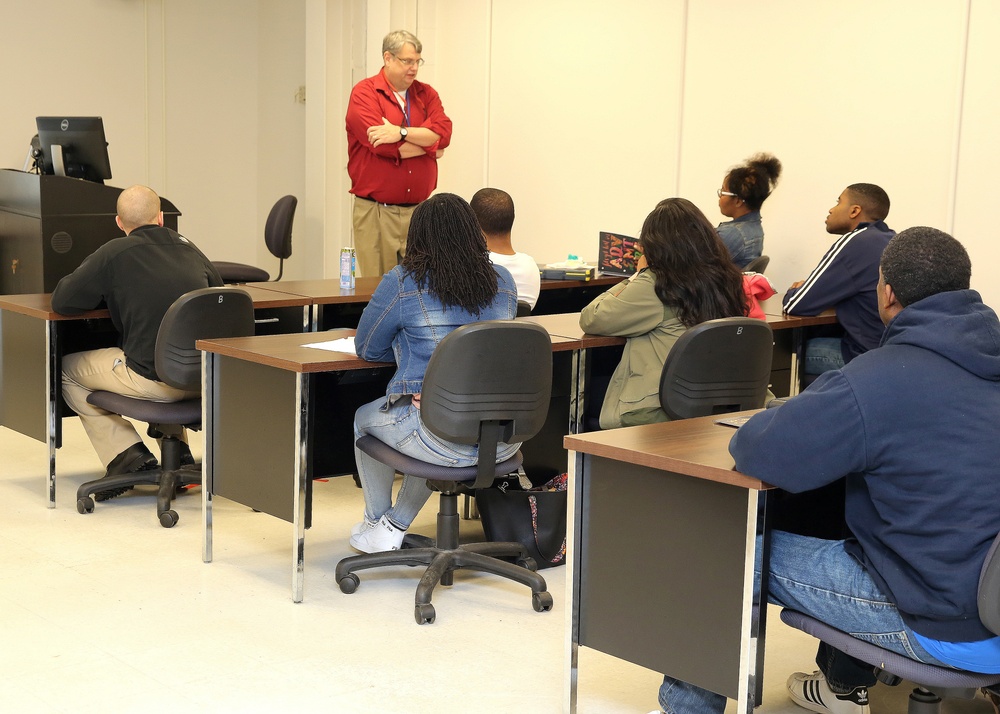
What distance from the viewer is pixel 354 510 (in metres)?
4.55

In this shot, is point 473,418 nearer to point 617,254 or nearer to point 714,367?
point 714,367

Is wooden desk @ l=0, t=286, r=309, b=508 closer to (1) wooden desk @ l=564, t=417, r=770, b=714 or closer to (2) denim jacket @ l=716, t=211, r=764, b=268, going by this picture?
(2) denim jacket @ l=716, t=211, r=764, b=268

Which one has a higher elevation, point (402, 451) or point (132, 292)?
point (132, 292)

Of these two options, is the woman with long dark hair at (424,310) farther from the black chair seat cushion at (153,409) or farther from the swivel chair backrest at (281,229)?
the swivel chair backrest at (281,229)

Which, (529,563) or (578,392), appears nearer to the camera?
(529,563)

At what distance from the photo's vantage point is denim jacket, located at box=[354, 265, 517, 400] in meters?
3.38

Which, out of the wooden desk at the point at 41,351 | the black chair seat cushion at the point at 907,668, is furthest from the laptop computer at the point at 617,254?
the black chair seat cushion at the point at 907,668

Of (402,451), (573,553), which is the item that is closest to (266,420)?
(402,451)

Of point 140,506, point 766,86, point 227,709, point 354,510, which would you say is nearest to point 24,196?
point 140,506


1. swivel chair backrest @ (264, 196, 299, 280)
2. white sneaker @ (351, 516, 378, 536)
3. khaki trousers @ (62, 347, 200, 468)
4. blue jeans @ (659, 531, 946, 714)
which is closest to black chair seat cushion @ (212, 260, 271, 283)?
swivel chair backrest @ (264, 196, 299, 280)

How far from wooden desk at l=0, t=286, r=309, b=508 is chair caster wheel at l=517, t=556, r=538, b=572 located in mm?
1616

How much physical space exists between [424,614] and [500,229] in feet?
5.91

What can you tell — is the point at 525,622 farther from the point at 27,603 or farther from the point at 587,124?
the point at 587,124

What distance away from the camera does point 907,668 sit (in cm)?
215
